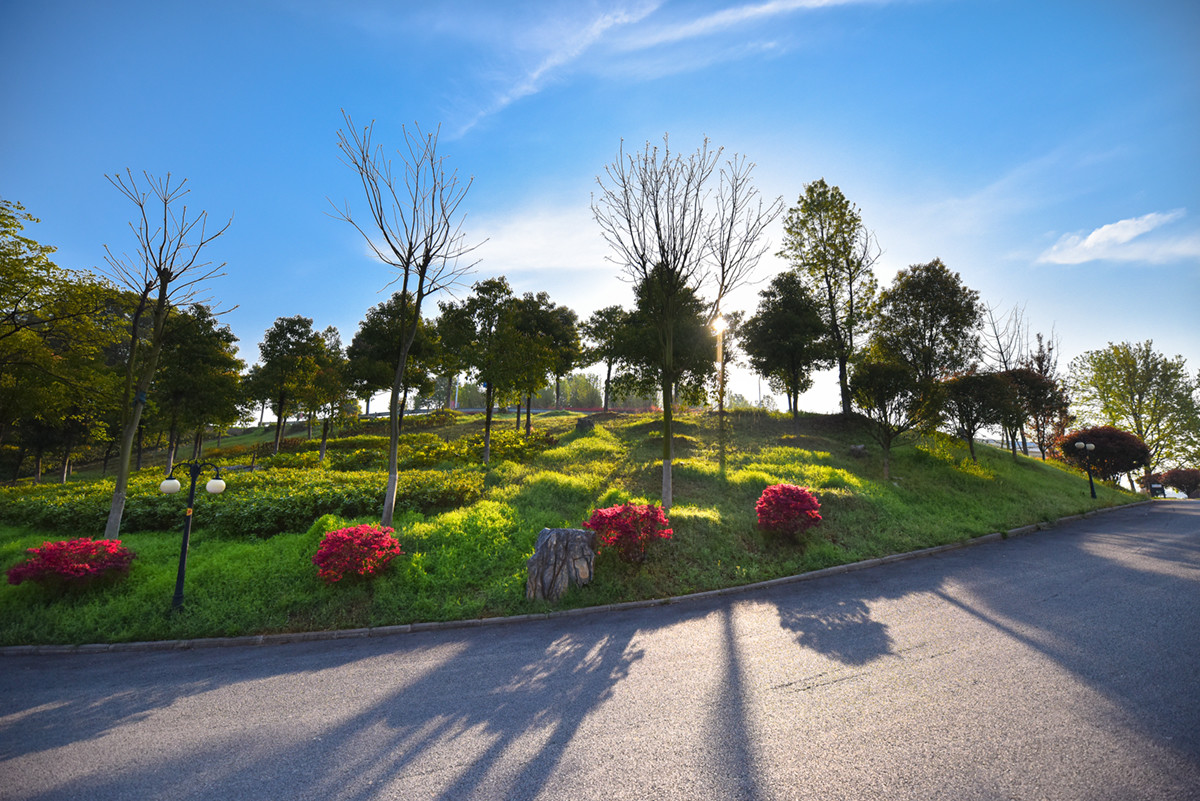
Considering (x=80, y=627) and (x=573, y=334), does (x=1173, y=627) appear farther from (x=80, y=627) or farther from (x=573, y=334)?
(x=573, y=334)

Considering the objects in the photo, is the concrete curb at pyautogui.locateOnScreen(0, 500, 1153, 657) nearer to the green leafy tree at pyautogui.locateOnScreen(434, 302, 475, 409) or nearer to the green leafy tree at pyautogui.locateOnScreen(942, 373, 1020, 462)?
the green leafy tree at pyautogui.locateOnScreen(434, 302, 475, 409)

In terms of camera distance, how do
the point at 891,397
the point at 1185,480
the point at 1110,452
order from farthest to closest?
the point at 1185,480
the point at 1110,452
the point at 891,397

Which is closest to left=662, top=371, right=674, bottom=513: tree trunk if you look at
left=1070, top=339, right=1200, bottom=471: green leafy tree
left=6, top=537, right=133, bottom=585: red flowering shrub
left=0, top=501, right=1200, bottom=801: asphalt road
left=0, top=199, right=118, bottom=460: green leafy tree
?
left=0, top=501, right=1200, bottom=801: asphalt road

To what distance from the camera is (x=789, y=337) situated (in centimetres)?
2525

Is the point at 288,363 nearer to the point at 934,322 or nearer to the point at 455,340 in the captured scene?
the point at 455,340

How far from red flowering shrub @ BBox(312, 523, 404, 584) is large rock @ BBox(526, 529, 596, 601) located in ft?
10.4

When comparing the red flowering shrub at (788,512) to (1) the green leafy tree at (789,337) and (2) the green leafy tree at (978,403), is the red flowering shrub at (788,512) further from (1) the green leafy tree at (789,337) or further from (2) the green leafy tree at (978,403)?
(1) the green leafy tree at (789,337)

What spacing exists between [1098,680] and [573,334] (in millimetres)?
31300

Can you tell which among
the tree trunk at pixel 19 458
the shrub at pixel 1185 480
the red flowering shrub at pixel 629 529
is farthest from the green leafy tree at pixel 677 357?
the shrub at pixel 1185 480

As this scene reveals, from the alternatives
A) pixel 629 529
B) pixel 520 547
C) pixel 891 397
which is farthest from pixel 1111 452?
pixel 520 547

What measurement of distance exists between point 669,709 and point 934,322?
26.1m

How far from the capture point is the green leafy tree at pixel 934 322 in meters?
22.9

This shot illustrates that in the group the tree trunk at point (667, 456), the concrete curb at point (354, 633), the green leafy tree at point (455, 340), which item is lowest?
the concrete curb at point (354, 633)

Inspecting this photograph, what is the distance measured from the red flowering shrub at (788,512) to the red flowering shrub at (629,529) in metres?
3.16
